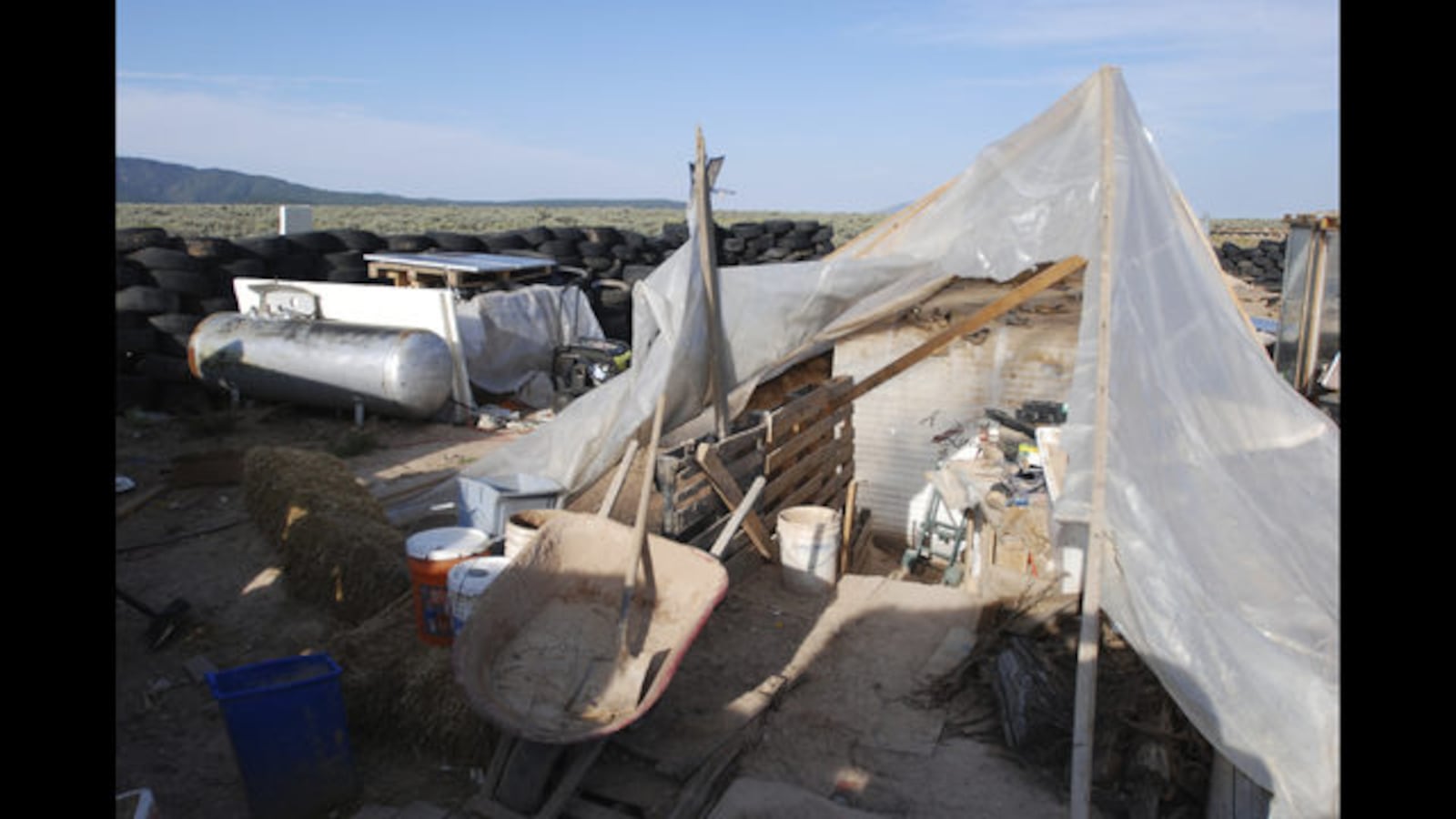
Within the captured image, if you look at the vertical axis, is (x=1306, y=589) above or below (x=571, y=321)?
below

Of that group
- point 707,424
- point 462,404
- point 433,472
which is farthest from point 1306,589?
point 462,404

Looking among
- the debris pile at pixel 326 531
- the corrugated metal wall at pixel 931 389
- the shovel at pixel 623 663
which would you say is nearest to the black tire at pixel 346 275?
the debris pile at pixel 326 531

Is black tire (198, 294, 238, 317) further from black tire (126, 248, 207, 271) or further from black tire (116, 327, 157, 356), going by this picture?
black tire (116, 327, 157, 356)

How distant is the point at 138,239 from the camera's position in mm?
12320

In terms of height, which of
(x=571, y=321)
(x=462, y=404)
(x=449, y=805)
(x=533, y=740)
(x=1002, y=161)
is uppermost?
(x=1002, y=161)

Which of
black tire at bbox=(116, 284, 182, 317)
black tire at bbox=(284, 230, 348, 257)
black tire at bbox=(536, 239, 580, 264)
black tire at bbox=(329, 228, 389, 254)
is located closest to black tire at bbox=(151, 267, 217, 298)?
black tire at bbox=(116, 284, 182, 317)

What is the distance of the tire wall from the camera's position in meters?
11.6

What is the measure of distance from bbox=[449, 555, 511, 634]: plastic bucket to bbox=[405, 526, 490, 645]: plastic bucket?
176 millimetres

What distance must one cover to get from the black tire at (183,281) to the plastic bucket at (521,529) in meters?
8.92

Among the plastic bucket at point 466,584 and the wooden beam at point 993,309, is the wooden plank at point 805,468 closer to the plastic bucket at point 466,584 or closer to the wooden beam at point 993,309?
the wooden beam at point 993,309

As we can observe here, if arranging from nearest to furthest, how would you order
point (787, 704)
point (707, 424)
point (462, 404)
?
point (787, 704) → point (707, 424) → point (462, 404)

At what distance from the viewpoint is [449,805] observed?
429 centimetres

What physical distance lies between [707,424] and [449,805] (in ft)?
12.1

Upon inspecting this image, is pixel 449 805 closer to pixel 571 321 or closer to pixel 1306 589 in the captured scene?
pixel 1306 589
